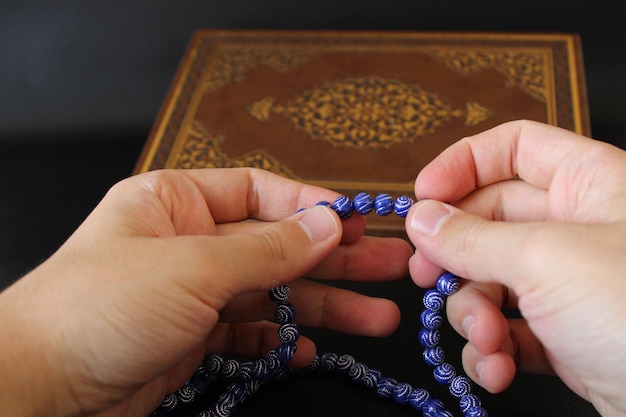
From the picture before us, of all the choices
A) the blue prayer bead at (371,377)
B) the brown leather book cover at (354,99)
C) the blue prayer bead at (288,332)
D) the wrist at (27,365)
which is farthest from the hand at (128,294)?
the brown leather book cover at (354,99)

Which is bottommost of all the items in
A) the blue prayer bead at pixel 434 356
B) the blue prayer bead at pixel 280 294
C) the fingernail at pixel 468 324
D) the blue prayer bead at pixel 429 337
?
the blue prayer bead at pixel 434 356

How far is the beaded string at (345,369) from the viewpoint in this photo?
851mm

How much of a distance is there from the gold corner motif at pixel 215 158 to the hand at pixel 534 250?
1.76 feet

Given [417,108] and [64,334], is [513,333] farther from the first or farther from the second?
[417,108]

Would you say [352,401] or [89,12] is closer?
[352,401]

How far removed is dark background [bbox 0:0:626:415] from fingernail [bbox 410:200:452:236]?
77cm

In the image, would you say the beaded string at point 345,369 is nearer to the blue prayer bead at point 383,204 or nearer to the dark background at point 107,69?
the blue prayer bead at point 383,204

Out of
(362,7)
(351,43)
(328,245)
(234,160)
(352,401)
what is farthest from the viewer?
(362,7)

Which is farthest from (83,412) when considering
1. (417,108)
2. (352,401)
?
(417,108)

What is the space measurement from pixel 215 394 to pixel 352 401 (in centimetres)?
17

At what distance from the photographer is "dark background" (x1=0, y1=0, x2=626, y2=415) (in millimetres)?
1434

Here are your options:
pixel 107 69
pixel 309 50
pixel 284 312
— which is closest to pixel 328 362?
pixel 284 312

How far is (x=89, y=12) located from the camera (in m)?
1.85

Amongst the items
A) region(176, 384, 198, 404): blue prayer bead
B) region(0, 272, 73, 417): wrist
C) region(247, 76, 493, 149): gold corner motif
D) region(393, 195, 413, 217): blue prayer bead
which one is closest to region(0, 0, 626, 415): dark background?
region(247, 76, 493, 149): gold corner motif
